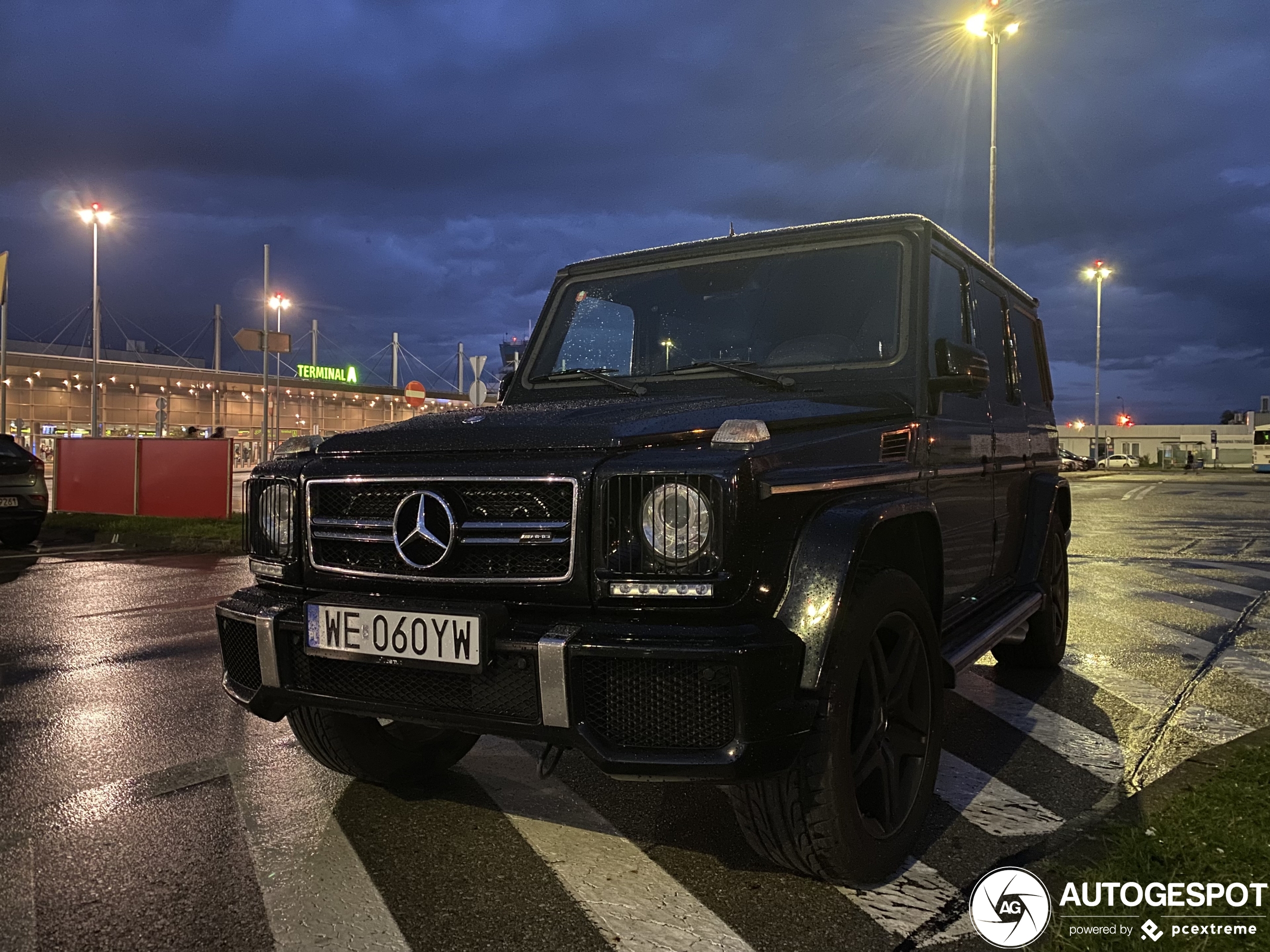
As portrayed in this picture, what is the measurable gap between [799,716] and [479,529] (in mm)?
961

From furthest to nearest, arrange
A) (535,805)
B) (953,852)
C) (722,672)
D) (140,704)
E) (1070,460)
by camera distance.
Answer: (1070,460) < (140,704) < (535,805) < (953,852) < (722,672)

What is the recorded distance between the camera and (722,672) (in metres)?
2.38

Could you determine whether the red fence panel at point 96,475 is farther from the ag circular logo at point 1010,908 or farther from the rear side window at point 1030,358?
the ag circular logo at point 1010,908

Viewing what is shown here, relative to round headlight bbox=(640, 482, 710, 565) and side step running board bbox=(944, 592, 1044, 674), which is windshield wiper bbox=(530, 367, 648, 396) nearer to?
round headlight bbox=(640, 482, 710, 565)

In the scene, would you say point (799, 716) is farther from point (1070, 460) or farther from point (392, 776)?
point (1070, 460)

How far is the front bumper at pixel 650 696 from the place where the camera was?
7.82ft

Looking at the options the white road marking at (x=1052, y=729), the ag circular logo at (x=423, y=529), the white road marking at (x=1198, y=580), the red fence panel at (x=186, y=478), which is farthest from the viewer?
the red fence panel at (x=186, y=478)

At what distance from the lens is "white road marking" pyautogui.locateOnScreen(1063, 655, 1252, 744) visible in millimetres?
4422

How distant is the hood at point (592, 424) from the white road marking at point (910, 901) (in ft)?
4.28

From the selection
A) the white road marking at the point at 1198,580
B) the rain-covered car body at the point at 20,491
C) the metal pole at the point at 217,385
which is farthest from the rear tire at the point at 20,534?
the metal pole at the point at 217,385

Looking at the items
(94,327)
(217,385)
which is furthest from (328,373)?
(94,327)

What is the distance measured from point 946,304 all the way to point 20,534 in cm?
1290

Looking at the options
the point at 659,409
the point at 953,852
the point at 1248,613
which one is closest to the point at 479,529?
the point at 659,409

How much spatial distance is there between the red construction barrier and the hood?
12837mm
